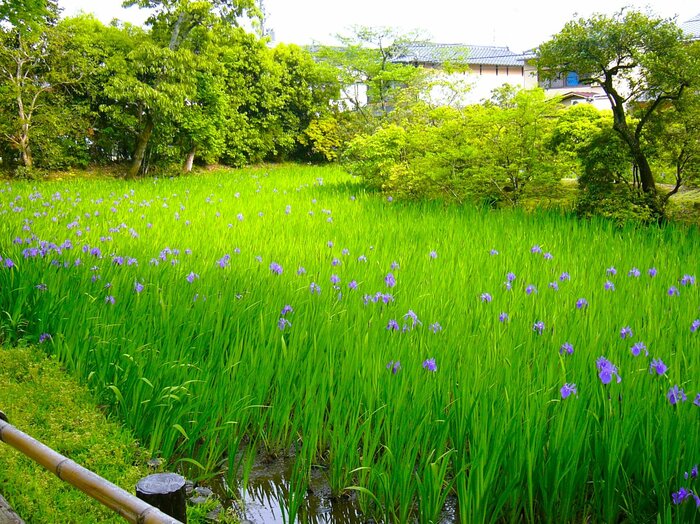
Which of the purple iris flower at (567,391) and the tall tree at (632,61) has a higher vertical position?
the tall tree at (632,61)

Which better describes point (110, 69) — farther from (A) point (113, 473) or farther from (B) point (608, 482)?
(B) point (608, 482)

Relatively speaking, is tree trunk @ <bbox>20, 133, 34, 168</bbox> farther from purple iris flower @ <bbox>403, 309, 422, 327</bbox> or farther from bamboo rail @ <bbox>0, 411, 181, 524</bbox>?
bamboo rail @ <bbox>0, 411, 181, 524</bbox>

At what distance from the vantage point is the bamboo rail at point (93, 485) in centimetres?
132

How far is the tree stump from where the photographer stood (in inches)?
55.7

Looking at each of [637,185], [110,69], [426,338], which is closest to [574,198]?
[637,185]

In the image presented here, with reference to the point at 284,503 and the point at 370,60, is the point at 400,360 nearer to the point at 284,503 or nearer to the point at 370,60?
the point at 284,503

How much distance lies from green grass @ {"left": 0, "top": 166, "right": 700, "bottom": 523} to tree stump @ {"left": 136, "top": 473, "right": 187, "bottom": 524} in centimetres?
66

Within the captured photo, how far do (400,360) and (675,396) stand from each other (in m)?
1.10

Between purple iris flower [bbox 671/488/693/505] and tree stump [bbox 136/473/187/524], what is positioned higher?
tree stump [bbox 136/473/187/524]

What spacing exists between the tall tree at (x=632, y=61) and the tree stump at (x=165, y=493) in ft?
21.3

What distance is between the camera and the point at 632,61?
642 cm

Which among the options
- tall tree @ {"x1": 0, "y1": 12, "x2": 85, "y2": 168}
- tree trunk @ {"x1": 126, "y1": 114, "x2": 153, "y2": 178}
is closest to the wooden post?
tall tree @ {"x1": 0, "y1": 12, "x2": 85, "y2": 168}

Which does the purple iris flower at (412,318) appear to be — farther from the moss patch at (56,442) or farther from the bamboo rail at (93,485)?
the bamboo rail at (93,485)

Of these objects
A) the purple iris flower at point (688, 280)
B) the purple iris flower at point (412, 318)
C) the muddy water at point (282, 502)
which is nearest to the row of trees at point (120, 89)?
the purple iris flower at point (412, 318)
